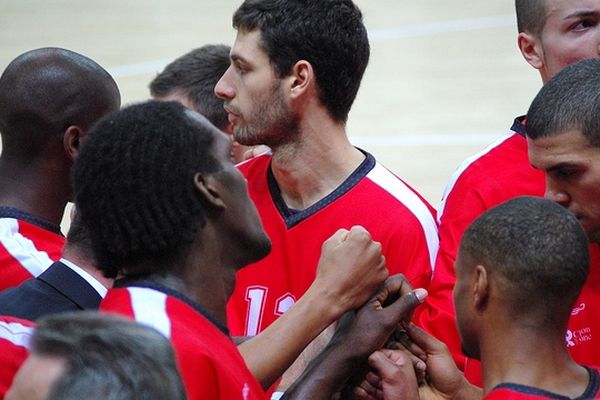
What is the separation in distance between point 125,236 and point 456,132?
606 cm

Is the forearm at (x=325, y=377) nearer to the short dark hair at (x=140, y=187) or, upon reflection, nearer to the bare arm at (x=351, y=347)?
the bare arm at (x=351, y=347)

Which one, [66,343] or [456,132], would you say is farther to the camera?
[456,132]

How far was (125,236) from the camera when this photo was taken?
8.42ft

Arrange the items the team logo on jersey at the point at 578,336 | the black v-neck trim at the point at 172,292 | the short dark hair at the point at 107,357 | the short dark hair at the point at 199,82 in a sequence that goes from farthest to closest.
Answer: the short dark hair at the point at 199,82 → the team logo on jersey at the point at 578,336 → the black v-neck trim at the point at 172,292 → the short dark hair at the point at 107,357

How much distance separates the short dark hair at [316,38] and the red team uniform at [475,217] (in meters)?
0.46

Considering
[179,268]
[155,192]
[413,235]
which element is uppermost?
[155,192]

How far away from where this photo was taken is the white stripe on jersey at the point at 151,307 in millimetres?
2441

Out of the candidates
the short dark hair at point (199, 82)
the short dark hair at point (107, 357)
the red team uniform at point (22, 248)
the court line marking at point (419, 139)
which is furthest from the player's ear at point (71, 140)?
the court line marking at point (419, 139)

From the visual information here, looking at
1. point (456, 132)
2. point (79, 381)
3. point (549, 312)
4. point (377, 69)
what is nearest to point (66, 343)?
point (79, 381)

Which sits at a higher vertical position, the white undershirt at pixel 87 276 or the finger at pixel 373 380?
the white undershirt at pixel 87 276

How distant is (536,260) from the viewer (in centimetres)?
273

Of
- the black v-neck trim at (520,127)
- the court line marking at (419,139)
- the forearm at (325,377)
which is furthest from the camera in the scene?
the court line marking at (419,139)

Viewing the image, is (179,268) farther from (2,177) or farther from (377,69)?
(377,69)

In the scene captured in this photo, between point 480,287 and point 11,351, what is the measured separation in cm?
100
